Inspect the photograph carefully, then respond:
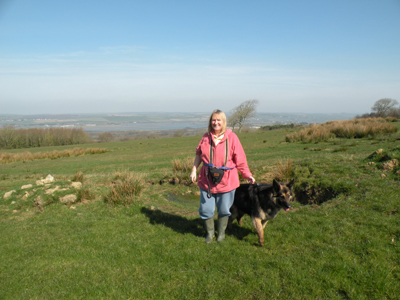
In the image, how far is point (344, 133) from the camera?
23.4m

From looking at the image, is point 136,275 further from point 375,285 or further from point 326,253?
point 375,285

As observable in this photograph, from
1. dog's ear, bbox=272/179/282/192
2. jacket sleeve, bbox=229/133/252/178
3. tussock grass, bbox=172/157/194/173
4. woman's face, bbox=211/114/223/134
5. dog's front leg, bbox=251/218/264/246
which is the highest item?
woman's face, bbox=211/114/223/134

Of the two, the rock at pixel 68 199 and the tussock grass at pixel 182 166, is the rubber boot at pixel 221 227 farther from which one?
the tussock grass at pixel 182 166

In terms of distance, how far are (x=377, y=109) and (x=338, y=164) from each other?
66.6 m

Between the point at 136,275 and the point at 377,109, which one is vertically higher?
the point at 377,109

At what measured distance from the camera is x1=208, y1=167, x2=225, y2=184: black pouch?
482 cm

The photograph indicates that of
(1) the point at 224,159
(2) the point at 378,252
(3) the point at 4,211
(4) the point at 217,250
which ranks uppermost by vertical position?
(1) the point at 224,159

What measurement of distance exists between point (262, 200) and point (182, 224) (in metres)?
2.49

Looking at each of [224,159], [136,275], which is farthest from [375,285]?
[136,275]

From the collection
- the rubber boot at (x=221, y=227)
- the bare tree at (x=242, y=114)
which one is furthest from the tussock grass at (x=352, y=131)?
the bare tree at (x=242, y=114)

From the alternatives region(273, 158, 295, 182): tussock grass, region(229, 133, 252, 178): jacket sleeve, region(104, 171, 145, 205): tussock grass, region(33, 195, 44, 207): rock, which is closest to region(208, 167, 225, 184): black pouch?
region(229, 133, 252, 178): jacket sleeve

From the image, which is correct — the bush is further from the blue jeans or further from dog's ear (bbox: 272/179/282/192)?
dog's ear (bbox: 272/179/282/192)

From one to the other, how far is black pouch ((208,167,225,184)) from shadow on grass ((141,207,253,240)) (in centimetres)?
173

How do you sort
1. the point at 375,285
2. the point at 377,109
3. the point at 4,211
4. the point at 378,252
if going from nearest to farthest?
1. the point at 375,285
2. the point at 378,252
3. the point at 4,211
4. the point at 377,109
